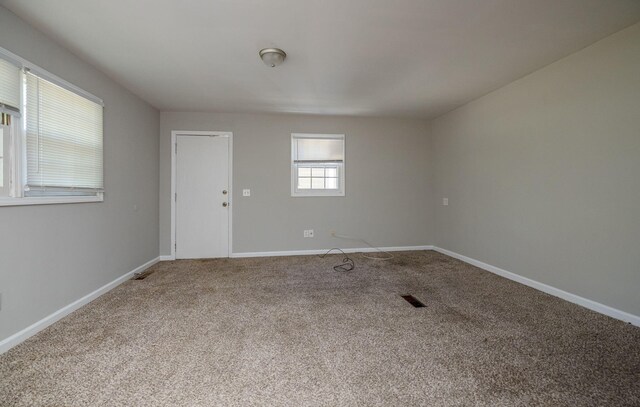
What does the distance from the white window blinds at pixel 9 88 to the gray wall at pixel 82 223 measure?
0.53ft

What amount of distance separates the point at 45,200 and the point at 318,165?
3.45 meters

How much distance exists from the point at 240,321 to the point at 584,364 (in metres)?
2.45

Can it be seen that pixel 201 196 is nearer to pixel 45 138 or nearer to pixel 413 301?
pixel 45 138

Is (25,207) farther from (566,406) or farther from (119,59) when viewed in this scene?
(566,406)

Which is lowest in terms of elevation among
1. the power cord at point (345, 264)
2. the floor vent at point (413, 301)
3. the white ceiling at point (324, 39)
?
the floor vent at point (413, 301)

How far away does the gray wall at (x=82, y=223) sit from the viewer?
189cm

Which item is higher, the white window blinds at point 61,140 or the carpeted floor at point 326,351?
the white window blinds at point 61,140

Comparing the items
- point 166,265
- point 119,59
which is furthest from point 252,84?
point 166,265

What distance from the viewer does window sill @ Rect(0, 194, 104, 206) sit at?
1835mm

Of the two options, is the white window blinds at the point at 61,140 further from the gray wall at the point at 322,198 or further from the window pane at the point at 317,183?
the window pane at the point at 317,183

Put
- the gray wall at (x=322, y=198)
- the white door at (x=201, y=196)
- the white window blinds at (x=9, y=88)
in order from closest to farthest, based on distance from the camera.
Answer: the white window blinds at (x=9, y=88) → the white door at (x=201, y=196) → the gray wall at (x=322, y=198)

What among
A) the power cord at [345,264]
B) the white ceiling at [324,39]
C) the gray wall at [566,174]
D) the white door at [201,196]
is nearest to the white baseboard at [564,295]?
the gray wall at [566,174]

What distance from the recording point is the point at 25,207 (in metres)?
1.96

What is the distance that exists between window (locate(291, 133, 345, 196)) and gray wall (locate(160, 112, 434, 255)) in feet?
0.39
